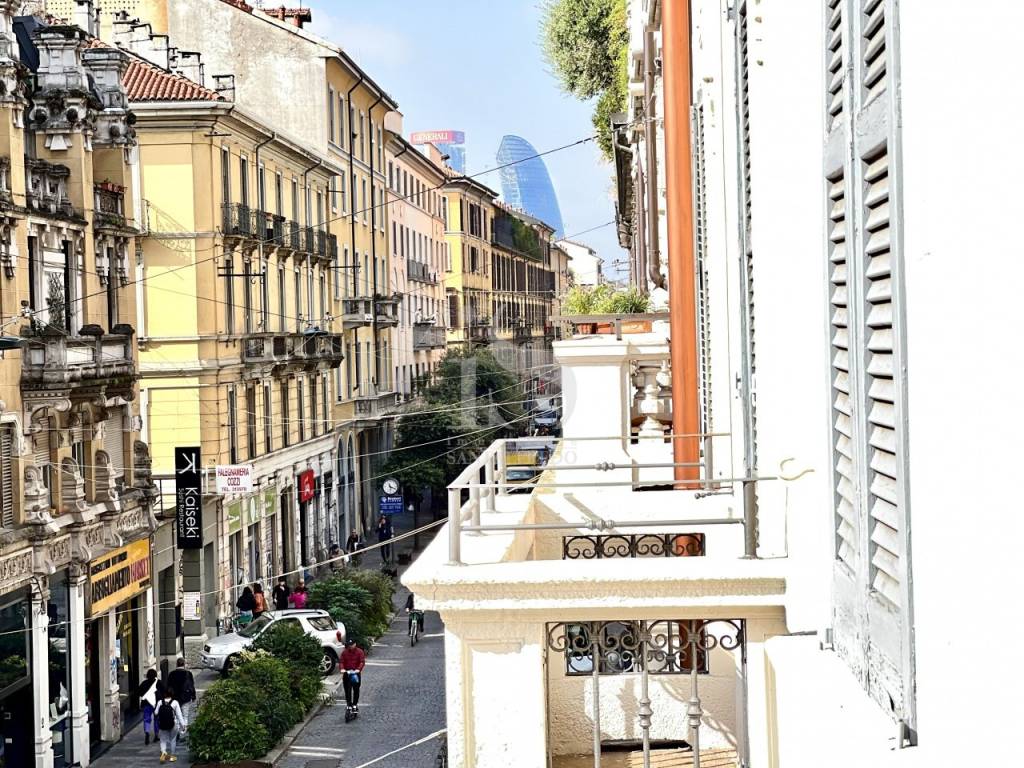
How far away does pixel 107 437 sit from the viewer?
1133 inches

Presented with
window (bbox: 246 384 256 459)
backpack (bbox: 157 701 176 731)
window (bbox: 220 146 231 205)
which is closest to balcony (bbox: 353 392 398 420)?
window (bbox: 246 384 256 459)

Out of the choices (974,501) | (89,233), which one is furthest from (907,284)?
(89,233)

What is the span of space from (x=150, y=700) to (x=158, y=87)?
16.1 m

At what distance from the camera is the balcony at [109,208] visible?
28906mm

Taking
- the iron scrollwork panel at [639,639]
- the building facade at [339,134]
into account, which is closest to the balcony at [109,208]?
the building facade at [339,134]

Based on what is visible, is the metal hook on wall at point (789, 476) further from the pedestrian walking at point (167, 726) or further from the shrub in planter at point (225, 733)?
the pedestrian walking at point (167, 726)

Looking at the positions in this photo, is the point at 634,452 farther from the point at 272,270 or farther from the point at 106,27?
the point at 106,27

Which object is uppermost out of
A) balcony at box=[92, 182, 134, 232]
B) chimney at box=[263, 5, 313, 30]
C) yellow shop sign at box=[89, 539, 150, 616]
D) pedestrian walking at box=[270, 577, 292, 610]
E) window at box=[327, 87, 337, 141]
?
chimney at box=[263, 5, 313, 30]

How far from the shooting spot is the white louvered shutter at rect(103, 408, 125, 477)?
28.7 metres

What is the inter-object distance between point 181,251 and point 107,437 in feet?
27.1

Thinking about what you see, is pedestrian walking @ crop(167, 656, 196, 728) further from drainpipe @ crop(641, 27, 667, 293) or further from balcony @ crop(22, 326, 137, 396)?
drainpipe @ crop(641, 27, 667, 293)

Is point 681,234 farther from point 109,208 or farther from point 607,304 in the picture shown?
point 109,208

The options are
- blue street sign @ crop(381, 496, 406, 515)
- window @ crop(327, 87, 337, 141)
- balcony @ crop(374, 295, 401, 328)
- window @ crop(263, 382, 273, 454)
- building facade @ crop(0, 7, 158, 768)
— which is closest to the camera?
building facade @ crop(0, 7, 158, 768)

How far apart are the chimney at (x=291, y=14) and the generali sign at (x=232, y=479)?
22.9 meters
